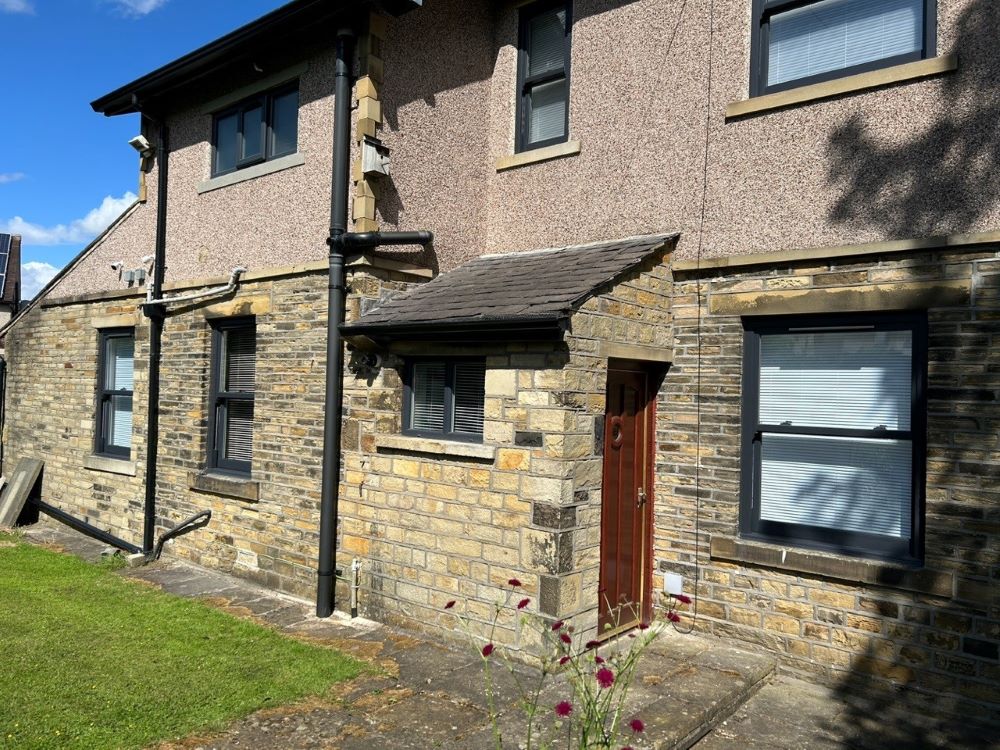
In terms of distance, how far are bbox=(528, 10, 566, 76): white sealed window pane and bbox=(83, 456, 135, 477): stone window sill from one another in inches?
257

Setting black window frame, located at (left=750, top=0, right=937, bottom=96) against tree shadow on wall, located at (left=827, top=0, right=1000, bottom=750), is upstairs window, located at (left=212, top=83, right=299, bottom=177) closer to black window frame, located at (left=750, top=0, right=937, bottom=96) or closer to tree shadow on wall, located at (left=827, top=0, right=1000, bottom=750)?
black window frame, located at (left=750, top=0, right=937, bottom=96)

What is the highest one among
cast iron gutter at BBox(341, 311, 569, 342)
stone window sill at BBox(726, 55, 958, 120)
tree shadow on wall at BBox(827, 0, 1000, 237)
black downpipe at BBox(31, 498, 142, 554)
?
stone window sill at BBox(726, 55, 958, 120)

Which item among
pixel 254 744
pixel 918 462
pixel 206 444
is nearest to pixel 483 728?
pixel 254 744

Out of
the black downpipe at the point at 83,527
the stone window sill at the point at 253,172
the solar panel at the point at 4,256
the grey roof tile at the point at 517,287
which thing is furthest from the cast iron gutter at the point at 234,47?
the solar panel at the point at 4,256

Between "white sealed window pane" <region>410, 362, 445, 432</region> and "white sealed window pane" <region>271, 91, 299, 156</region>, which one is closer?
"white sealed window pane" <region>410, 362, 445, 432</region>

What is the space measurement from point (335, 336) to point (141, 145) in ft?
15.3

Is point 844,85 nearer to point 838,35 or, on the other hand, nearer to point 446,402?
point 838,35

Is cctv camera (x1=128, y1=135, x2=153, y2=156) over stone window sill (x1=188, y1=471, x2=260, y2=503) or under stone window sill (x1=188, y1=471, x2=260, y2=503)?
over

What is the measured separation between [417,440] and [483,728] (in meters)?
2.42

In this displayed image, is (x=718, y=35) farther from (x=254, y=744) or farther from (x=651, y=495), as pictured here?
(x=254, y=744)

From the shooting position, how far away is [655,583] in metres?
6.21

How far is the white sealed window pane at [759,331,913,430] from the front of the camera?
526 cm

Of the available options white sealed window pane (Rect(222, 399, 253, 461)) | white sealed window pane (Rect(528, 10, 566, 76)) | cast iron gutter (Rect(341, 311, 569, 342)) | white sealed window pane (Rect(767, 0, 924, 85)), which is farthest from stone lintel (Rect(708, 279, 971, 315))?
white sealed window pane (Rect(222, 399, 253, 461))

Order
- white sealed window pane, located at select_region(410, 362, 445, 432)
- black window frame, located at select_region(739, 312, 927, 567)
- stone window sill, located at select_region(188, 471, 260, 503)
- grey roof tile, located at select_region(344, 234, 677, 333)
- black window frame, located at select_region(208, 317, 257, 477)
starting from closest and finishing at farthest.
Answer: black window frame, located at select_region(739, 312, 927, 567) → grey roof tile, located at select_region(344, 234, 677, 333) → white sealed window pane, located at select_region(410, 362, 445, 432) → stone window sill, located at select_region(188, 471, 260, 503) → black window frame, located at select_region(208, 317, 257, 477)
